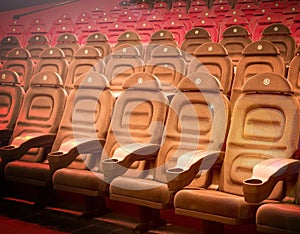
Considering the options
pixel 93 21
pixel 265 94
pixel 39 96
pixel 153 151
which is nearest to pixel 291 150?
pixel 265 94

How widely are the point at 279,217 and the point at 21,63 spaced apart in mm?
1016

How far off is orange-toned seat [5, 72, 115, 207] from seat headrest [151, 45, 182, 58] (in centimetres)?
33

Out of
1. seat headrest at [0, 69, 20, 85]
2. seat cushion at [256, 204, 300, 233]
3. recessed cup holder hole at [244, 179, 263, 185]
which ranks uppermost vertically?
seat headrest at [0, 69, 20, 85]

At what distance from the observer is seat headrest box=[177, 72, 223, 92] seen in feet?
2.77

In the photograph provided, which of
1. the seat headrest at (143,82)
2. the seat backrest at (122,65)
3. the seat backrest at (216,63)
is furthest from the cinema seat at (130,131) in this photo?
the seat backrest at (122,65)

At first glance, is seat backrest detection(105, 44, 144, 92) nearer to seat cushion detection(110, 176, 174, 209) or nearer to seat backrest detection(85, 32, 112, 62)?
seat backrest detection(85, 32, 112, 62)

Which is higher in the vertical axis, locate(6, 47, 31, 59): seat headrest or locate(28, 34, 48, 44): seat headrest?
locate(28, 34, 48, 44): seat headrest

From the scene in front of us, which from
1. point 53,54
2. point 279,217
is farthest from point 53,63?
point 279,217

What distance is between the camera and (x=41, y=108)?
1051mm

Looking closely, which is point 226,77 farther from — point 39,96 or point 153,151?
point 39,96

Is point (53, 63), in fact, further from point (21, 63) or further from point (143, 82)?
point (143, 82)

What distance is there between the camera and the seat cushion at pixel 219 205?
0.65m

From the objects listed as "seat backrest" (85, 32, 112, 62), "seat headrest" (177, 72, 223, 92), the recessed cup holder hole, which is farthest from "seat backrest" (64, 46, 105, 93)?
the recessed cup holder hole

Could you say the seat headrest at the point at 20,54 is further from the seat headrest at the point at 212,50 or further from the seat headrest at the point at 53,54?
the seat headrest at the point at 212,50
